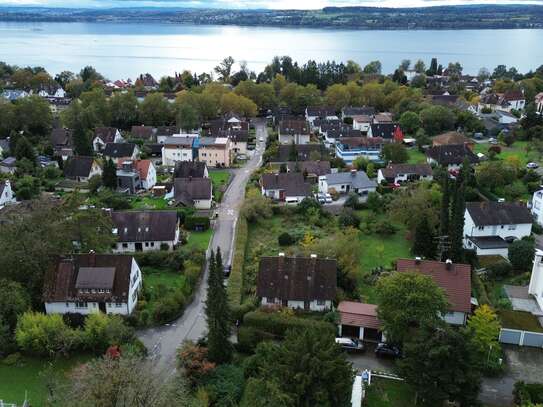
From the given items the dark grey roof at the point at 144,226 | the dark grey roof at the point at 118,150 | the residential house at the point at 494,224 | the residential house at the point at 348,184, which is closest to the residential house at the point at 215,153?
the dark grey roof at the point at 118,150

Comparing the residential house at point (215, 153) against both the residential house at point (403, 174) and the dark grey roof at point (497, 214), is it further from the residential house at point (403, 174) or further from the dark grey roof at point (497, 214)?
the dark grey roof at point (497, 214)

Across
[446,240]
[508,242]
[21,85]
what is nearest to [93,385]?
[446,240]

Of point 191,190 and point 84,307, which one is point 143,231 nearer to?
point 84,307

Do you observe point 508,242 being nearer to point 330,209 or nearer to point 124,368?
point 330,209

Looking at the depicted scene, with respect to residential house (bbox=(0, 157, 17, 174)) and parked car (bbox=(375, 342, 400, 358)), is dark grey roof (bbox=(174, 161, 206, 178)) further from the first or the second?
parked car (bbox=(375, 342, 400, 358))

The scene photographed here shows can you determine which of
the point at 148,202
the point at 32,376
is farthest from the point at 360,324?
the point at 148,202

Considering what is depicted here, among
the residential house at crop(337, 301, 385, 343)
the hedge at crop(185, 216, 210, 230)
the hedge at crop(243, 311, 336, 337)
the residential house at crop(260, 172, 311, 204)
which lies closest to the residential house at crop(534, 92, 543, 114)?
the residential house at crop(260, 172, 311, 204)
